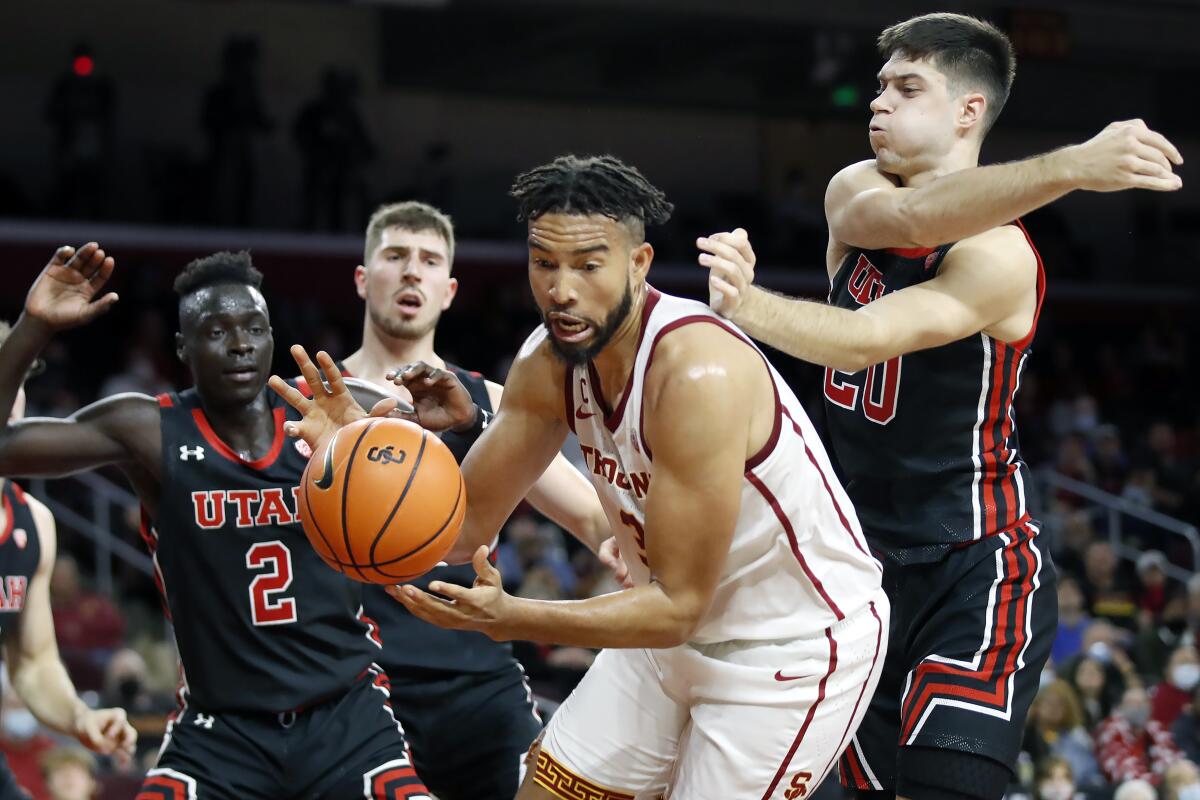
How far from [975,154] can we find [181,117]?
1635 cm

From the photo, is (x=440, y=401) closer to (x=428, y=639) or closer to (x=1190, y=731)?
(x=428, y=639)

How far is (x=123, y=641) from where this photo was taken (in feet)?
37.8

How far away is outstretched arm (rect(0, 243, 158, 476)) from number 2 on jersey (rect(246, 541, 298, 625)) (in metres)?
0.55

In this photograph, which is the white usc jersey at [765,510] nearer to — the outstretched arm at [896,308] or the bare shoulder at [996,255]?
the outstretched arm at [896,308]

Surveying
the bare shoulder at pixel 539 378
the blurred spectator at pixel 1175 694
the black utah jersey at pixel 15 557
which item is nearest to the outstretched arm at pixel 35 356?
the black utah jersey at pixel 15 557

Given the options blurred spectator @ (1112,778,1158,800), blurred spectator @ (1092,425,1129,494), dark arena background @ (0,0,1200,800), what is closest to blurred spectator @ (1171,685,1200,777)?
blurred spectator @ (1112,778,1158,800)

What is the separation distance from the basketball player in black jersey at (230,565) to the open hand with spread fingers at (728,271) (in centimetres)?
181

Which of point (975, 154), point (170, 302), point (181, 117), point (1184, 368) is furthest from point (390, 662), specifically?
point (1184, 368)

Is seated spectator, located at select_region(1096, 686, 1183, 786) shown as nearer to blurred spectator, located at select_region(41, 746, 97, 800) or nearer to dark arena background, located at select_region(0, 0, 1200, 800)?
dark arena background, located at select_region(0, 0, 1200, 800)

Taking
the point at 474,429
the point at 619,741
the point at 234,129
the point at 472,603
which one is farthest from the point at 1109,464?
the point at 472,603

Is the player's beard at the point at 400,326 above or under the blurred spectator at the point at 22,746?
above

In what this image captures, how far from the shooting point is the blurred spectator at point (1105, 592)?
12.6 m

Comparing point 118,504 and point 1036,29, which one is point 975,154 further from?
point 1036,29

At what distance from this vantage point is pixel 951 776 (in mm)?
4043
